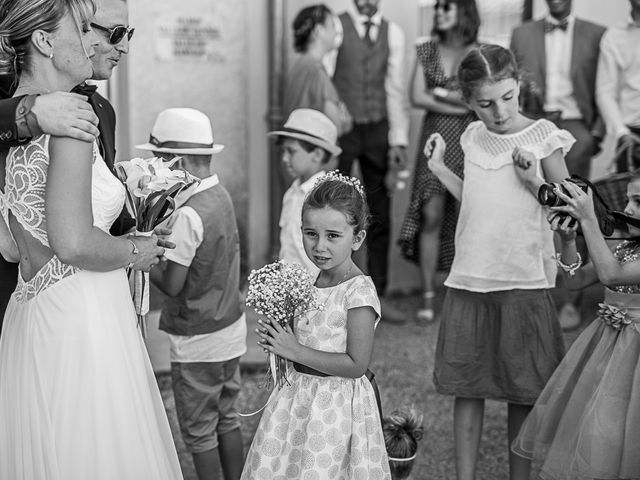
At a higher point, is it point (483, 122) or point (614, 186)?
point (483, 122)

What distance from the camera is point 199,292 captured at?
3.57m

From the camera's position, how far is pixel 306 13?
20.7 ft

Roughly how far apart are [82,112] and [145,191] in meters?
0.43

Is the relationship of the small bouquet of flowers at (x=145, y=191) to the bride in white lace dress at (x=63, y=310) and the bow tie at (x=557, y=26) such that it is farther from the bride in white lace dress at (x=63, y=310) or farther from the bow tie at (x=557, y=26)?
the bow tie at (x=557, y=26)

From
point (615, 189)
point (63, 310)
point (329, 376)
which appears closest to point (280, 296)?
point (329, 376)

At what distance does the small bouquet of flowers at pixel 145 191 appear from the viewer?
9.34 ft

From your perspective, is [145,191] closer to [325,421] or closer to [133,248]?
[133,248]

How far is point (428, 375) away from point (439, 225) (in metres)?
1.49

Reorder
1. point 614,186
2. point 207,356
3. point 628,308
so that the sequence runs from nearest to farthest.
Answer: point 628,308
point 207,356
point 614,186

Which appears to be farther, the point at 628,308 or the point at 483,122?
the point at 483,122

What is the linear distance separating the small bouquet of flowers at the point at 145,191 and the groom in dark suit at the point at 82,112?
0.05 meters

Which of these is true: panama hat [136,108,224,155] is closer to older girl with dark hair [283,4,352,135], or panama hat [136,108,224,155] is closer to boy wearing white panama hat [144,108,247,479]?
boy wearing white panama hat [144,108,247,479]

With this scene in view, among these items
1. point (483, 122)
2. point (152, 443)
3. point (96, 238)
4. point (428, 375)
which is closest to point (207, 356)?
point (152, 443)

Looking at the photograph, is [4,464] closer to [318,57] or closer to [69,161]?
[69,161]
